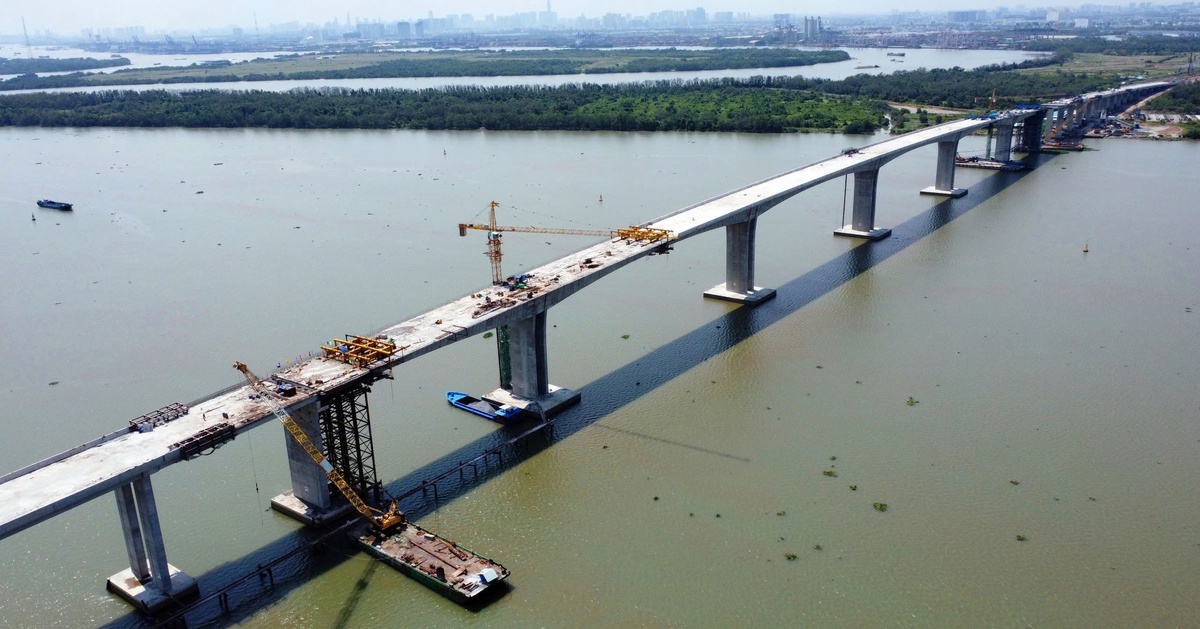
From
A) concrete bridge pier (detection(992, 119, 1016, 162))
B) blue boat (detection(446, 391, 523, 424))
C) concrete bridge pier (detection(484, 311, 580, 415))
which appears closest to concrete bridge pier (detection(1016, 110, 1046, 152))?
concrete bridge pier (detection(992, 119, 1016, 162))

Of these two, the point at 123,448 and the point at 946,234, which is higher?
the point at 123,448

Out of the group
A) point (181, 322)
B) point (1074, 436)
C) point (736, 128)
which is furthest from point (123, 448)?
point (736, 128)

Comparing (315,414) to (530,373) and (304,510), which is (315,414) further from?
(530,373)

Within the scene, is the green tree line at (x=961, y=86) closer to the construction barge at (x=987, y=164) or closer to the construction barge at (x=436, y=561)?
the construction barge at (x=987, y=164)

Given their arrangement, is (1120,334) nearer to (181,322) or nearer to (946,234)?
(946,234)

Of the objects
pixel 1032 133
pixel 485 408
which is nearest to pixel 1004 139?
pixel 1032 133

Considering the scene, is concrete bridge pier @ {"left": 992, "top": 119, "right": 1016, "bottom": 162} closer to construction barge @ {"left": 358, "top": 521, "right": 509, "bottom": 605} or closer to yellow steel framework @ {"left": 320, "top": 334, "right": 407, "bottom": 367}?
yellow steel framework @ {"left": 320, "top": 334, "right": 407, "bottom": 367}
